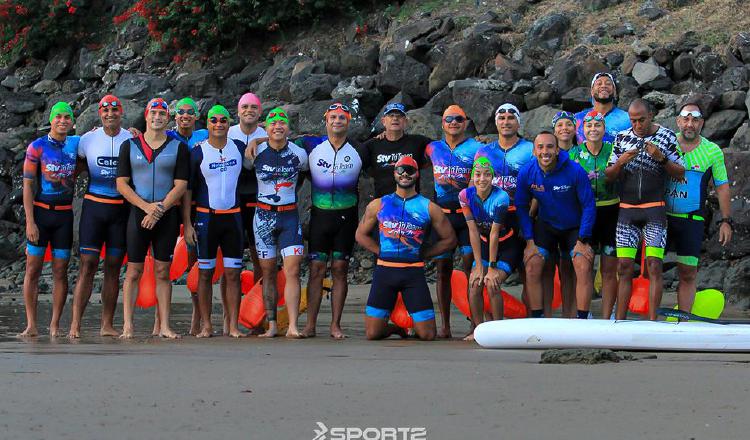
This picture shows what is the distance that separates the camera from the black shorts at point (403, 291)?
34.3 ft

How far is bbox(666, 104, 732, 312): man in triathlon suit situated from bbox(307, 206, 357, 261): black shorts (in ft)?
8.99

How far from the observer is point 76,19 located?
92.0 feet

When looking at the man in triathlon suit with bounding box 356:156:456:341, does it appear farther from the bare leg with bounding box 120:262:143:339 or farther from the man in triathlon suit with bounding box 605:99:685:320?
the bare leg with bounding box 120:262:143:339

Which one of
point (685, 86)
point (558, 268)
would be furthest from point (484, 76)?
point (558, 268)

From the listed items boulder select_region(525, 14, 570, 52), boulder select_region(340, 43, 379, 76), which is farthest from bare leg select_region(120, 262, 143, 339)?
boulder select_region(340, 43, 379, 76)

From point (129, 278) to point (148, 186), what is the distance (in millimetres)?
812

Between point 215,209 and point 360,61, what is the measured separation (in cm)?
1158

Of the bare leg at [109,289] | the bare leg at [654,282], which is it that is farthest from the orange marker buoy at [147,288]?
the bare leg at [654,282]

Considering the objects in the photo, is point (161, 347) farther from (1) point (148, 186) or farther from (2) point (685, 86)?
(2) point (685, 86)

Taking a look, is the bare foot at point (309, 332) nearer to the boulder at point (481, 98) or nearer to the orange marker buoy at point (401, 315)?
the orange marker buoy at point (401, 315)

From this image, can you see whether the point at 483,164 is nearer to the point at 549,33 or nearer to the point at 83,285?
the point at 83,285

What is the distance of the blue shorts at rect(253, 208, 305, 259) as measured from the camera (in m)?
11.0

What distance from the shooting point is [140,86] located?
955 inches

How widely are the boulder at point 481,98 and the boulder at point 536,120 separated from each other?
558 mm
